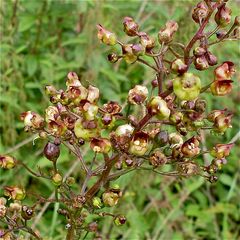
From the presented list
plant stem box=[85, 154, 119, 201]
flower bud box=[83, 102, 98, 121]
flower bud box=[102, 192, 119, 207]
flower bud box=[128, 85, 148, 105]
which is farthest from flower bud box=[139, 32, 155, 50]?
flower bud box=[102, 192, 119, 207]

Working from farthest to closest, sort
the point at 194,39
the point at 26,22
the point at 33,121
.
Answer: the point at 26,22, the point at 33,121, the point at 194,39

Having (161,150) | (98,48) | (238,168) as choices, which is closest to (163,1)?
(98,48)

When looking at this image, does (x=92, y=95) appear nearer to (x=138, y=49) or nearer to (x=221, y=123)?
(x=138, y=49)

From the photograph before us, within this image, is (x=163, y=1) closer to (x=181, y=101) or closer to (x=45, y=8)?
(x=45, y=8)

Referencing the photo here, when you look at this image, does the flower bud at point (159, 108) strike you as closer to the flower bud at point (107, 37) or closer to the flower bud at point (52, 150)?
the flower bud at point (107, 37)

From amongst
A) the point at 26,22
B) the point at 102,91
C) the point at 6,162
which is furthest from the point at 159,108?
the point at 26,22

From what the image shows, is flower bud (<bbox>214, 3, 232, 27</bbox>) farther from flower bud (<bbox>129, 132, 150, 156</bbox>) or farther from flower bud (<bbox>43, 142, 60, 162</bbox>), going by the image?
flower bud (<bbox>43, 142, 60, 162</bbox>)
